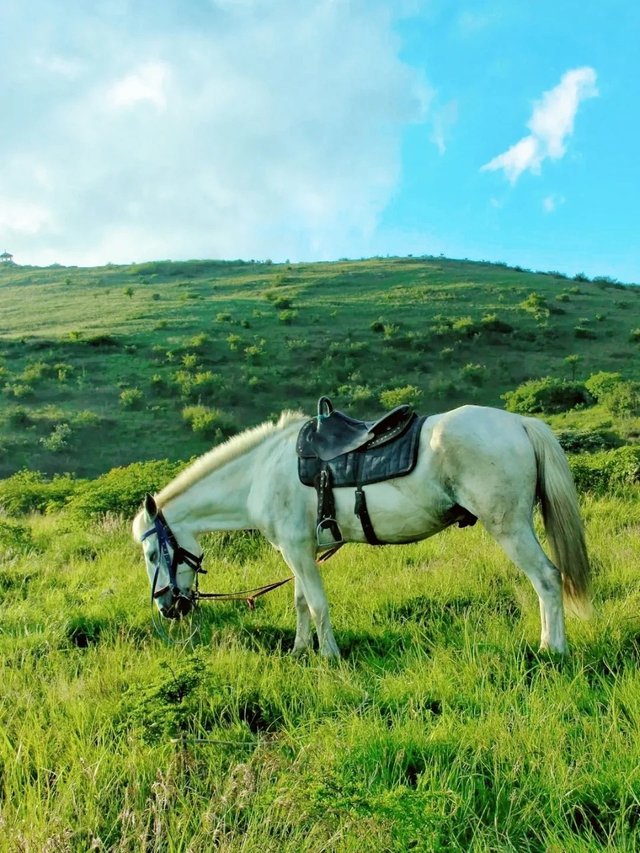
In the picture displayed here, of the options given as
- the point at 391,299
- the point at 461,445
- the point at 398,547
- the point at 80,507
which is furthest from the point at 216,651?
the point at 391,299

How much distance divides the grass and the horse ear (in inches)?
36.8

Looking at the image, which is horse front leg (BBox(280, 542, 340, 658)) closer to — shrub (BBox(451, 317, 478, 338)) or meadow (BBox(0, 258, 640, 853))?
meadow (BBox(0, 258, 640, 853))

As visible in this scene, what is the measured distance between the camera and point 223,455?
5.86 meters

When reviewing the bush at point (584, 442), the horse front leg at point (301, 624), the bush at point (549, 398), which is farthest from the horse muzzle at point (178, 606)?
the bush at point (549, 398)

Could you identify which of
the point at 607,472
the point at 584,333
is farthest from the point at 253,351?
the point at 607,472

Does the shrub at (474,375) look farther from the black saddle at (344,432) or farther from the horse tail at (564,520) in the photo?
the horse tail at (564,520)

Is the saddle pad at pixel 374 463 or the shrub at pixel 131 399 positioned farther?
the shrub at pixel 131 399

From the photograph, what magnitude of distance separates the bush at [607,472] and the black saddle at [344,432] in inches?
272

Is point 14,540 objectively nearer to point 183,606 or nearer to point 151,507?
point 151,507

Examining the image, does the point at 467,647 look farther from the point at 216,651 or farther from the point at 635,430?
the point at 635,430

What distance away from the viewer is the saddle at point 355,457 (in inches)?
193

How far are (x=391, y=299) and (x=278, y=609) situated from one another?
180 feet

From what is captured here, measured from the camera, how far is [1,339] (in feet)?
139

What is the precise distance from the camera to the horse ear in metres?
5.66
